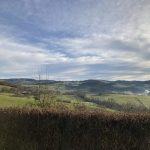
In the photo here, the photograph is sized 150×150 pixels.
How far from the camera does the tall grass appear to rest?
879 cm

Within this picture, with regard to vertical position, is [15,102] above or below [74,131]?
below

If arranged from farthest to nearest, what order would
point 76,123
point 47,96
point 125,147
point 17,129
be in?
1. point 47,96
2. point 17,129
3. point 76,123
4. point 125,147

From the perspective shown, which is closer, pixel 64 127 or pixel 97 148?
pixel 97 148

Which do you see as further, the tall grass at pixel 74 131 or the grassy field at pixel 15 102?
the grassy field at pixel 15 102

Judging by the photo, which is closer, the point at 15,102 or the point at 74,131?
the point at 74,131

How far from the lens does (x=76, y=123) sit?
30.6 ft

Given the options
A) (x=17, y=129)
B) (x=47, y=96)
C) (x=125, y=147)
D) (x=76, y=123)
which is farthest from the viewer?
(x=47, y=96)

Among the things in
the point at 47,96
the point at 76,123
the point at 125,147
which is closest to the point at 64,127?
the point at 76,123

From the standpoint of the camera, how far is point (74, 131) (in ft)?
30.4

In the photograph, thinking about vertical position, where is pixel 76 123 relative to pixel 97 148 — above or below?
above

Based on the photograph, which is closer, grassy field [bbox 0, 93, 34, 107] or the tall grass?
the tall grass

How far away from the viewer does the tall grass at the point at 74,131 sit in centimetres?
879

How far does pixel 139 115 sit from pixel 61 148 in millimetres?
2123

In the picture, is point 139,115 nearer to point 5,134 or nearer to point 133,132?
point 133,132
